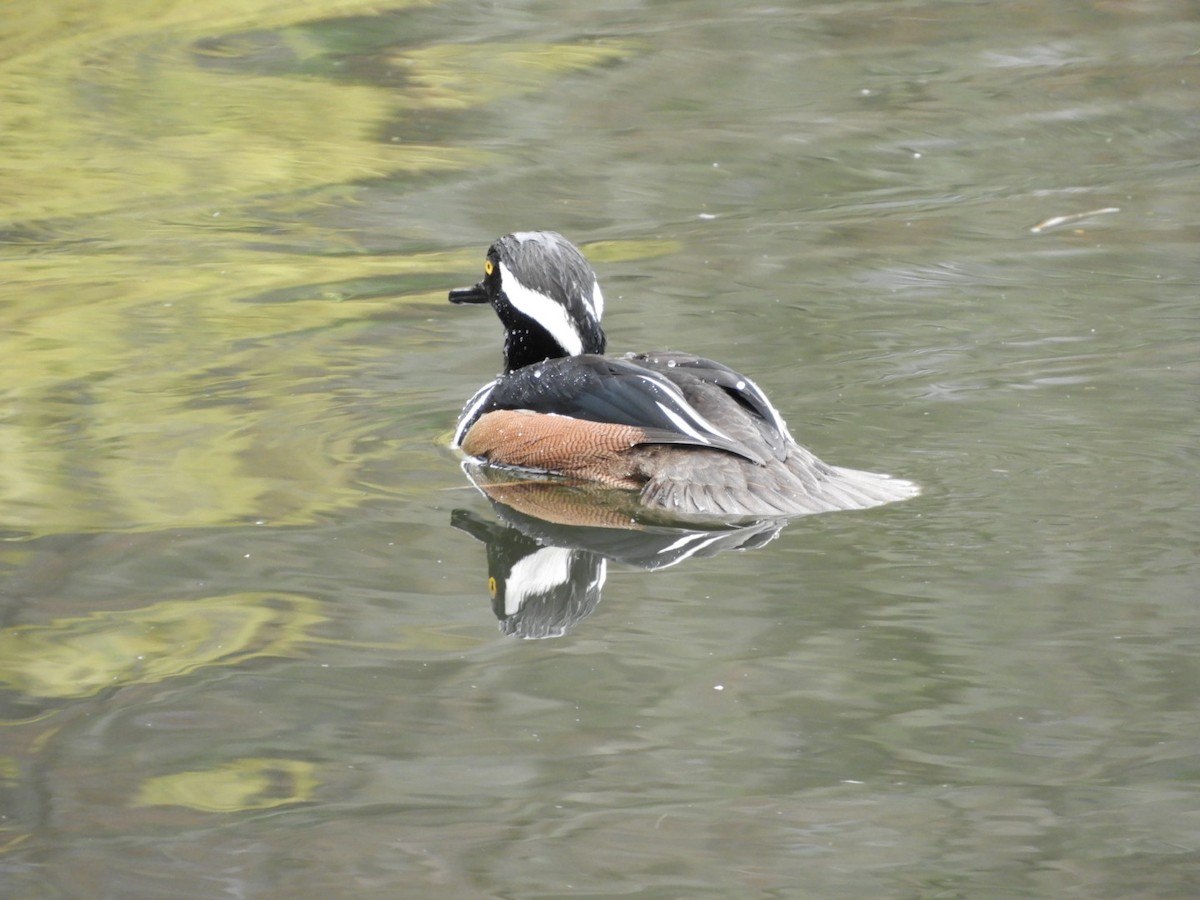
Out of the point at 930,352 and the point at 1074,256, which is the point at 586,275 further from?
the point at 1074,256

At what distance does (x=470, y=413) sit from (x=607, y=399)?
824 millimetres

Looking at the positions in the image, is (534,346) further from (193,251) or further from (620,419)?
(193,251)

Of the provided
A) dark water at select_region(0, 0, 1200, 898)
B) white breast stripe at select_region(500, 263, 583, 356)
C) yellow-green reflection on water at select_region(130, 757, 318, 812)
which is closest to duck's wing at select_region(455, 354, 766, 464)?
white breast stripe at select_region(500, 263, 583, 356)

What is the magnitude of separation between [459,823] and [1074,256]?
20.7ft

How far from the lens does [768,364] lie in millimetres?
8047

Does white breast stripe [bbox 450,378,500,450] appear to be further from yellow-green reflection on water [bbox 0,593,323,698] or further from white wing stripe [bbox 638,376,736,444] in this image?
yellow-green reflection on water [bbox 0,593,323,698]

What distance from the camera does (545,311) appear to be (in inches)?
293

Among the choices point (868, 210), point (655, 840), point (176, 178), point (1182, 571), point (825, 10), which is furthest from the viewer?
point (825, 10)

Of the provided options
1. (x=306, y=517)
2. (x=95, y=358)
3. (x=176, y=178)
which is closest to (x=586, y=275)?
(x=306, y=517)

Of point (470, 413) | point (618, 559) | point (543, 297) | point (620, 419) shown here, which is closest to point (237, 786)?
point (618, 559)

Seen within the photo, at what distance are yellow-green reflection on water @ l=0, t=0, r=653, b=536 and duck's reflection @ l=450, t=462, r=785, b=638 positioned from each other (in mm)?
615

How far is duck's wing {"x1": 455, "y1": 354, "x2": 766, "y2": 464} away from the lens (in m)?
6.43

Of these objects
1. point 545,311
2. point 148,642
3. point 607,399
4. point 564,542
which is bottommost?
point 564,542

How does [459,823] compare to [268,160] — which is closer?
[459,823]
